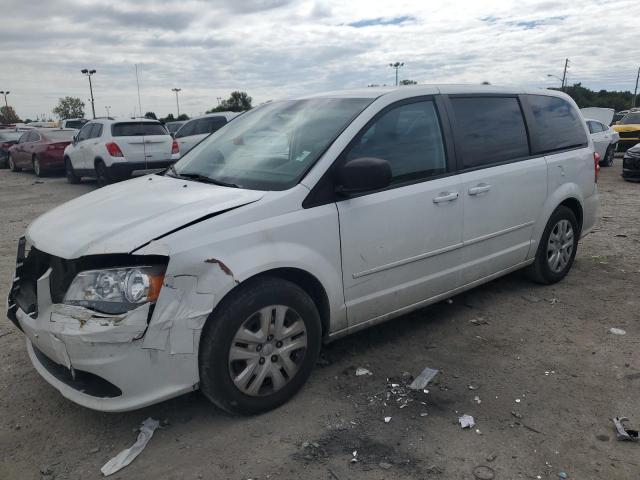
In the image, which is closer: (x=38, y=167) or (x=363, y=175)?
(x=363, y=175)

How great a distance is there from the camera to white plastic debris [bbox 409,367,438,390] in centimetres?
338

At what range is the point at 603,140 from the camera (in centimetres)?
1638

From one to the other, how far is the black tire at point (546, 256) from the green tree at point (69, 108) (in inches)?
3697

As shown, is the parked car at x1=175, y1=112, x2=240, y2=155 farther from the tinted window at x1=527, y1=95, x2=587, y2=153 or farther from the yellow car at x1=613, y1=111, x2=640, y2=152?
the yellow car at x1=613, y1=111, x2=640, y2=152

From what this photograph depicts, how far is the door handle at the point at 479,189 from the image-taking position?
402cm

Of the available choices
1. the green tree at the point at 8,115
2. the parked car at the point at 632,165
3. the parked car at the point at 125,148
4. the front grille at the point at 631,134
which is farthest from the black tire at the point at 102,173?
the green tree at the point at 8,115

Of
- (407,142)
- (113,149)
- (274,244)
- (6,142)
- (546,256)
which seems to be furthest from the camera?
(6,142)

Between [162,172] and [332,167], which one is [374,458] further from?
[162,172]

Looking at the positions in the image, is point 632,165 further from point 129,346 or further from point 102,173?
point 129,346

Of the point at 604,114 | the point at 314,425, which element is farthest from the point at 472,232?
the point at 604,114

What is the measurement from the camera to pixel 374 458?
2697 millimetres

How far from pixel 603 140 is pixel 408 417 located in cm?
1609

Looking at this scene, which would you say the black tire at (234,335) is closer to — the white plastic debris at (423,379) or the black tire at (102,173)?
the white plastic debris at (423,379)

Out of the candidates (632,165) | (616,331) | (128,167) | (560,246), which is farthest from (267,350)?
(632,165)
